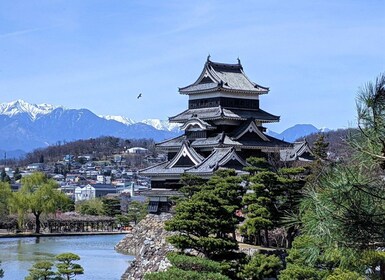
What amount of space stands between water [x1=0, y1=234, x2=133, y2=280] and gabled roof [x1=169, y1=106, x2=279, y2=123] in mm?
6527

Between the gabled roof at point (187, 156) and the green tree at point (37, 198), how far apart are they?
49.7 feet

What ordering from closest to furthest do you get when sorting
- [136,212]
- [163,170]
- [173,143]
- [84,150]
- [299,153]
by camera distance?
[163,170] < [299,153] < [173,143] < [136,212] < [84,150]

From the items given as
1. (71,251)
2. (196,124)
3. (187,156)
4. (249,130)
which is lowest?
(71,251)

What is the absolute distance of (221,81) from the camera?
2870 centimetres

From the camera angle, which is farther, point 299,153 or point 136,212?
point 136,212

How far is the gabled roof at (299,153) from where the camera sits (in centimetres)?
2919

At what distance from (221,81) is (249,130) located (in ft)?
7.84

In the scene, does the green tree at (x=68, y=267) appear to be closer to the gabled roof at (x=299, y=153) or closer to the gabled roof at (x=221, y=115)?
the gabled roof at (x=221, y=115)

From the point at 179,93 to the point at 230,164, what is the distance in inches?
226

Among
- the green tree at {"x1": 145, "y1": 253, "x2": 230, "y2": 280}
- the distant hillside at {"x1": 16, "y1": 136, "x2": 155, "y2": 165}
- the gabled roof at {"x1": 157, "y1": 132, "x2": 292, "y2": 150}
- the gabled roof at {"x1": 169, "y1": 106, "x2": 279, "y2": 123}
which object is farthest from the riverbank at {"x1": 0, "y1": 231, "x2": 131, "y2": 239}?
the distant hillside at {"x1": 16, "y1": 136, "x2": 155, "y2": 165}

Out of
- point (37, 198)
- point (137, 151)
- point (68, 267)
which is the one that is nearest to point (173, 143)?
point (68, 267)

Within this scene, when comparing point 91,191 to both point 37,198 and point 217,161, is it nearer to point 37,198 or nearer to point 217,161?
point 37,198

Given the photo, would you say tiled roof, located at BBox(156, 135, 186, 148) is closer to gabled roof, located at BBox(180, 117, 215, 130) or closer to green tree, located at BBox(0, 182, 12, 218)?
gabled roof, located at BBox(180, 117, 215, 130)

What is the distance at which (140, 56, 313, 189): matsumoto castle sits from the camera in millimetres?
27688
